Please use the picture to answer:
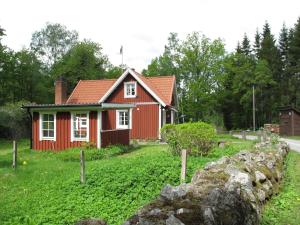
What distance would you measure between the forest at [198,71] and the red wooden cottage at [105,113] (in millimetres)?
8490

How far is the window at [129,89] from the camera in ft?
97.2

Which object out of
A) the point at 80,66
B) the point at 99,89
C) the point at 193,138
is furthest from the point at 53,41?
the point at 193,138

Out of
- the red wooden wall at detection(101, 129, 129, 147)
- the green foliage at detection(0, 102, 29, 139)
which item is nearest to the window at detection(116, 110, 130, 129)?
the red wooden wall at detection(101, 129, 129, 147)

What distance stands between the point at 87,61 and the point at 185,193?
49622 mm

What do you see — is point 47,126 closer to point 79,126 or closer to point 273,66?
point 79,126

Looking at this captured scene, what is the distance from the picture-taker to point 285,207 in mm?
7621

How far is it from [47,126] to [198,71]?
2997 centimetres

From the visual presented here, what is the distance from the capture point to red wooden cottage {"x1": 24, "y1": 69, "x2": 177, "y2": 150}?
20.8 meters

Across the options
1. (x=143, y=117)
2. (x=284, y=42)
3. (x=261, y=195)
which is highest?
(x=284, y=42)

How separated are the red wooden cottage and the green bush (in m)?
6.29

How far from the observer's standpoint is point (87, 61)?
5325 cm

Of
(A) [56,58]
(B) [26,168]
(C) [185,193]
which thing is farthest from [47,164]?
(A) [56,58]

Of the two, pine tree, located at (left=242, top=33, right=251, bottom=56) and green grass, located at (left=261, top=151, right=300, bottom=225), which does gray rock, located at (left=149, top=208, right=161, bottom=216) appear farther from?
pine tree, located at (left=242, top=33, right=251, bottom=56)

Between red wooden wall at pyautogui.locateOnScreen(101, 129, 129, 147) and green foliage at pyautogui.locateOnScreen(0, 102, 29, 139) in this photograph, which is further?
green foliage at pyautogui.locateOnScreen(0, 102, 29, 139)
